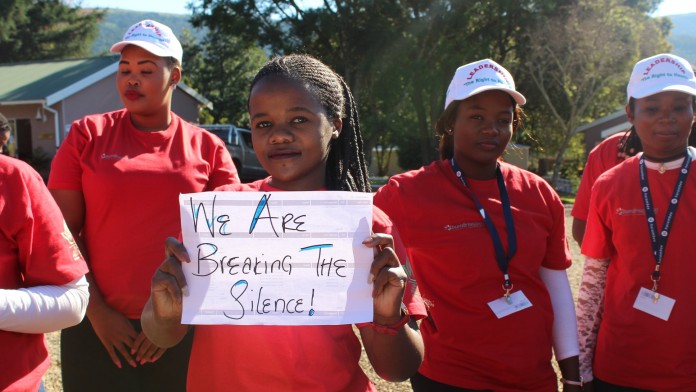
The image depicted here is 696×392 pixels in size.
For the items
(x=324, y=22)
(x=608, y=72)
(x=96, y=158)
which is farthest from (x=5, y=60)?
(x=96, y=158)

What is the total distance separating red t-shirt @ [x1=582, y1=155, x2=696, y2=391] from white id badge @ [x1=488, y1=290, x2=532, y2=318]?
1.50 ft

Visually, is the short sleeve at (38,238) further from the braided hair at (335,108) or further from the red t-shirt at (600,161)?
the red t-shirt at (600,161)

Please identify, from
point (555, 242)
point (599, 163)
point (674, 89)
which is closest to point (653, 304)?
point (555, 242)

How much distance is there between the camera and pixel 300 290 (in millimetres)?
1820

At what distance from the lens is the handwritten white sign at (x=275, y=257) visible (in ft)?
5.89

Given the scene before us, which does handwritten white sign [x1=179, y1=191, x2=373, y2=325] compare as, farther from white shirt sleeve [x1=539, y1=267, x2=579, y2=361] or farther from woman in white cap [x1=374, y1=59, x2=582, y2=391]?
white shirt sleeve [x1=539, y1=267, x2=579, y2=361]

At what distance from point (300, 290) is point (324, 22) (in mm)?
26575

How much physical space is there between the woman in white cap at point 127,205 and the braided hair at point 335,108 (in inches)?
40.3

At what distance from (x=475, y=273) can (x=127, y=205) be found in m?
1.50

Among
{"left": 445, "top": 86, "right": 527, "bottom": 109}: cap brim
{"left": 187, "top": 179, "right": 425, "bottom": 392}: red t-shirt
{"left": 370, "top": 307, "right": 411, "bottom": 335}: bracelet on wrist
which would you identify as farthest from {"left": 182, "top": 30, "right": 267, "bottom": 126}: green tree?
{"left": 370, "top": 307, "right": 411, "bottom": 335}: bracelet on wrist

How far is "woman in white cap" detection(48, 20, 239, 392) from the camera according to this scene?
2947 millimetres

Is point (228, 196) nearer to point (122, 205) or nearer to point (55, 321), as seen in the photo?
point (55, 321)

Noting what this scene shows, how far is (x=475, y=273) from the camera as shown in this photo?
2662 millimetres

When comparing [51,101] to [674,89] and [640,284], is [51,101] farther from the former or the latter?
[640,284]
